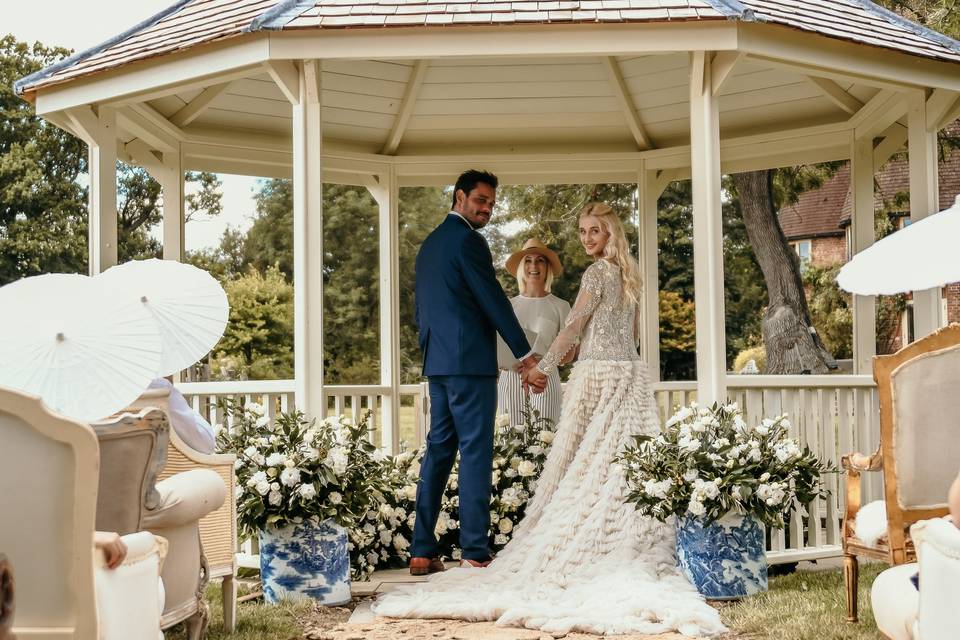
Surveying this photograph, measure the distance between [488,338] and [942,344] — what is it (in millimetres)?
2679

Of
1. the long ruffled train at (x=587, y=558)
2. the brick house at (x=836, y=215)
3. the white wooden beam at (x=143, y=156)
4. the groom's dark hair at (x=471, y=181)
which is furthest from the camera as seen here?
the brick house at (x=836, y=215)

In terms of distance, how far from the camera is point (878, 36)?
665 centimetres

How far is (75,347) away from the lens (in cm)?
372

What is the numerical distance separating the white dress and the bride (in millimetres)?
899

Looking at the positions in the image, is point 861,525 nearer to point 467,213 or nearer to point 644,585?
point 644,585

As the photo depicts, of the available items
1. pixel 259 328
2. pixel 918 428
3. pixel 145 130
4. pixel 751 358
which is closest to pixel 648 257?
pixel 145 130

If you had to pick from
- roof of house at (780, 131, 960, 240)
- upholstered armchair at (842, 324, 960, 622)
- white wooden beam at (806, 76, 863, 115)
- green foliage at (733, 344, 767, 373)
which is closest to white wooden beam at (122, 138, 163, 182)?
white wooden beam at (806, 76, 863, 115)

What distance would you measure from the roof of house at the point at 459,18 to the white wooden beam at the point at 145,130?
0.52 metres

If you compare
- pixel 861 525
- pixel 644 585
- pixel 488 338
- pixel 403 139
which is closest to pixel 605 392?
pixel 488 338

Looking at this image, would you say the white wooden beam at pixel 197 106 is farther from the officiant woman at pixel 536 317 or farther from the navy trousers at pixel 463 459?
the navy trousers at pixel 463 459

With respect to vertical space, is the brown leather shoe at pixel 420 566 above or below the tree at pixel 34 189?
below

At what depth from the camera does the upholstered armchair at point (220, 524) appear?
16.5 ft

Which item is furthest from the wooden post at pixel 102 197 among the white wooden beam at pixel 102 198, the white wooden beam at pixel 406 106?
the white wooden beam at pixel 406 106

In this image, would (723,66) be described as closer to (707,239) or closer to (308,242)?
(707,239)
